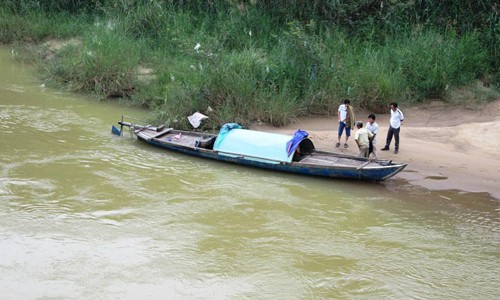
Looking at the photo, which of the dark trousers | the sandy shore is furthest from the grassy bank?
the dark trousers

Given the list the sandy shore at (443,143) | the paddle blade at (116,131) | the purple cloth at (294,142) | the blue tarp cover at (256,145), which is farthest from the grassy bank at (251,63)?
the purple cloth at (294,142)

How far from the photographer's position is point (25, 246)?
26.8 feet

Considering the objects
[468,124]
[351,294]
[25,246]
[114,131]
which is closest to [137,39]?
[114,131]

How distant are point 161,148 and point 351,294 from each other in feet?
20.0

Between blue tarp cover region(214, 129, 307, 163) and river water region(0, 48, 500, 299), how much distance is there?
35cm

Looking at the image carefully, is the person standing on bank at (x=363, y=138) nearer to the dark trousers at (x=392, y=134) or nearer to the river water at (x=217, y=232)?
the river water at (x=217, y=232)

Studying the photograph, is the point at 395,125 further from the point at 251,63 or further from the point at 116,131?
the point at 116,131

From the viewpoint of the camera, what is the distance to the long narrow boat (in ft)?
34.7

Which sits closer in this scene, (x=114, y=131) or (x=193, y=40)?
(x=114, y=131)

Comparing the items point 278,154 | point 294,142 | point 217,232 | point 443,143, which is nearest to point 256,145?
point 278,154

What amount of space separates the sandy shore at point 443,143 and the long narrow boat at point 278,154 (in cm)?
92

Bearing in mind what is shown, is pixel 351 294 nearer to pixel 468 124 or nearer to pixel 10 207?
pixel 10 207

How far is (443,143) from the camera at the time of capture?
12.7 metres

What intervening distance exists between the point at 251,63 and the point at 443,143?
15.5ft
